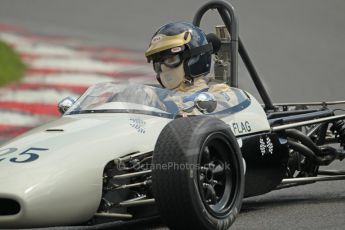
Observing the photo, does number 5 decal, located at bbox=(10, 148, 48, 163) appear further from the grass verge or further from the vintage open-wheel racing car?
the grass verge

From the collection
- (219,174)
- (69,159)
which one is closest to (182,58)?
(219,174)

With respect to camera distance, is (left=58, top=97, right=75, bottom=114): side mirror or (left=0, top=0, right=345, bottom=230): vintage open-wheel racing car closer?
(left=0, top=0, right=345, bottom=230): vintage open-wheel racing car

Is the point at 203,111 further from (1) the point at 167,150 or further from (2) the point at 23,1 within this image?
(2) the point at 23,1

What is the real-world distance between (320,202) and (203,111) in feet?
4.84

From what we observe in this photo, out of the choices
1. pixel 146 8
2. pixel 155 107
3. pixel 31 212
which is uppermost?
pixel 146 8

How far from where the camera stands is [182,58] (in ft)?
20.6

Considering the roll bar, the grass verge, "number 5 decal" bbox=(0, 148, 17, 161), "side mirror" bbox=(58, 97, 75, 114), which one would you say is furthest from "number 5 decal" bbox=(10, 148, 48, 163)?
the grass verge

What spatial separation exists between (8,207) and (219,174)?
4.18 ft

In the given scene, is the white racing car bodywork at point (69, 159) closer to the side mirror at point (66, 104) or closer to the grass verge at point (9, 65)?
the side mirror at point (66, 104)

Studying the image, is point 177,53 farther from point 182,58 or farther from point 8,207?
Answer: point 8,207

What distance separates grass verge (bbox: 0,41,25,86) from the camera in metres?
9.55

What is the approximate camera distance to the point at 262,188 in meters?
6.09

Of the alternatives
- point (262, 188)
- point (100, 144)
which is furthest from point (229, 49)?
point (100, 144)

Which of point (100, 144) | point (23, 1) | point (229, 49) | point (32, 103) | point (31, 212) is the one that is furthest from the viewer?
point (23, 1)
